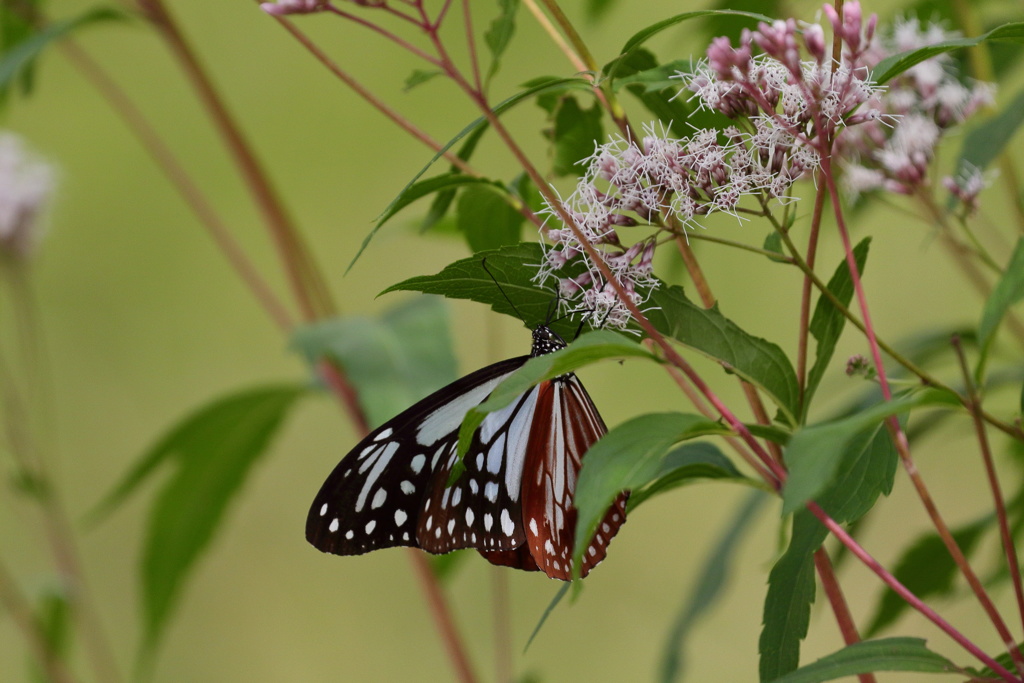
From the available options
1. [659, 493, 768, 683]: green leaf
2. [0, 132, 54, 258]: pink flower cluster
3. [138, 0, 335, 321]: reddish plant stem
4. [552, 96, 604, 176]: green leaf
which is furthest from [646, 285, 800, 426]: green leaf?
[0, 132, 54, 258]: pink flower cluster

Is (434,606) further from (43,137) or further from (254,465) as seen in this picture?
(43,137)

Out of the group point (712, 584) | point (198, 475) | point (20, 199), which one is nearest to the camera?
point (712, 584)

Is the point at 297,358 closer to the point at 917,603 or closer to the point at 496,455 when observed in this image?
the point at 496,455

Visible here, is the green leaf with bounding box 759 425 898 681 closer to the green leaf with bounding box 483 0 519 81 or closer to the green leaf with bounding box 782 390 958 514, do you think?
the green leaf with bounding box 782 390 958 514

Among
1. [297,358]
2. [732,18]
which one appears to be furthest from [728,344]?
[297,358]

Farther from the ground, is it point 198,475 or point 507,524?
point 198,475

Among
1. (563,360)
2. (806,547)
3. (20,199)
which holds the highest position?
(20,199)

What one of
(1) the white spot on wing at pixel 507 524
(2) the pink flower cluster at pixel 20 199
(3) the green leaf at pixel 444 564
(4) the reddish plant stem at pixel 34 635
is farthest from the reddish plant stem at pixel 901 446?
(2) the pink flower cluster at pixel 20 199
